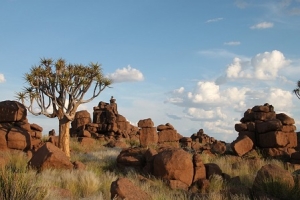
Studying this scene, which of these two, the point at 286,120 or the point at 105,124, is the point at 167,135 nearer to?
the point at 105,124

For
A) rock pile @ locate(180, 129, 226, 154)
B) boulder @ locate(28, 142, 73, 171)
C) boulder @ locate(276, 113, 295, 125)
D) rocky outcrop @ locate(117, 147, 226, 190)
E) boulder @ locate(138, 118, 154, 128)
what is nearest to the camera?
boulder @ locate(28, 142, 73, 171)

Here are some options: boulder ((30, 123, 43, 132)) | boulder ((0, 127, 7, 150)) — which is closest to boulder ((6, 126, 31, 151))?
boulder ((0, 127, 7, 150))

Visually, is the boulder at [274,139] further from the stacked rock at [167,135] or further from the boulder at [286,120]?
the stacked rock at [167,135]

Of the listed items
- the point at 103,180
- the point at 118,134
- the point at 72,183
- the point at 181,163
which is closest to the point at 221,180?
the point at 181,163

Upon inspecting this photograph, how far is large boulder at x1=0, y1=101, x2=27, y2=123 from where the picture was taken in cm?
2664

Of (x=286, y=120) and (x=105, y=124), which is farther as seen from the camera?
(x=105, y=124)

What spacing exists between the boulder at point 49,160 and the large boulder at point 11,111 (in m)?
12.5

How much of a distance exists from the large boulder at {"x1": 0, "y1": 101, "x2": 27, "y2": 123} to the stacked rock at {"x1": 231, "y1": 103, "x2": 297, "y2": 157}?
48.9ft

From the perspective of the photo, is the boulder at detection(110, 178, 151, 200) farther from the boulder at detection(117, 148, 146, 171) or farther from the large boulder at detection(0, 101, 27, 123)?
the large boulder at detection(0, 101, 27, 123)

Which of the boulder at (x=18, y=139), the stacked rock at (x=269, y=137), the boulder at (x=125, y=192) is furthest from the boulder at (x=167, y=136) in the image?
the boulder at (x=125, y=192)

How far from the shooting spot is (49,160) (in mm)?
14648

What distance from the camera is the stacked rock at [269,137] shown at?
25.7m

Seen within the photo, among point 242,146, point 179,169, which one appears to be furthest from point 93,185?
point 242,146

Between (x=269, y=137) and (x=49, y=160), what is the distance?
16.8 meters
